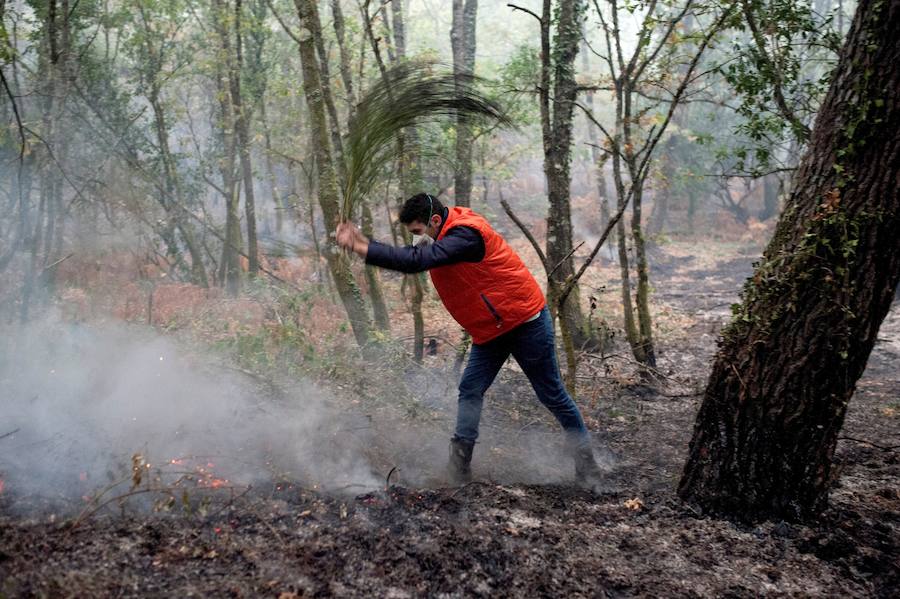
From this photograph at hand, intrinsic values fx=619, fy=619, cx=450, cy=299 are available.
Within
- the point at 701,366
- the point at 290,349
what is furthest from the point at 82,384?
the point at 701,366

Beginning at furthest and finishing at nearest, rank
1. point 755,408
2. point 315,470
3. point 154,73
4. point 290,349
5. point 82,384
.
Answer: point 154,73 < point 290,349 < point 82,384 < point 315,470 < point 755,408

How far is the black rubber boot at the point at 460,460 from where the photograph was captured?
4316 mm

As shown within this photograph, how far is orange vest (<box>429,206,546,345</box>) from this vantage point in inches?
154

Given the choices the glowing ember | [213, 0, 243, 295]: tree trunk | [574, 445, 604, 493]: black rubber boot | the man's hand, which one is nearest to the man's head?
the man's hand

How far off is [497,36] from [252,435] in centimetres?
4035

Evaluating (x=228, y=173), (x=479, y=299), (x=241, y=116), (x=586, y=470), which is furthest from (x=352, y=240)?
(x=228, y=173)

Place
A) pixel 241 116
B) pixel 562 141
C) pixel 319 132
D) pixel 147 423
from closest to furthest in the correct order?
pixel 147 423 < pixel 319 132 < pixel 562 141 < pixel 241 116

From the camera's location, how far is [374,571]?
2.86 metres

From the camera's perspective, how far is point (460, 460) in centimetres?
434

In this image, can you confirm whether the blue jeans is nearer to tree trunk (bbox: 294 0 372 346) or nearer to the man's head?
the man's head

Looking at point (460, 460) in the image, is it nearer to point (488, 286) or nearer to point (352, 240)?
point (488, 286)

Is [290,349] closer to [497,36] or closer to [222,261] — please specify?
[222,261]

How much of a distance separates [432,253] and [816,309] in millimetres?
2148

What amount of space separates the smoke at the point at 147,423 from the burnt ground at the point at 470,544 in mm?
352
